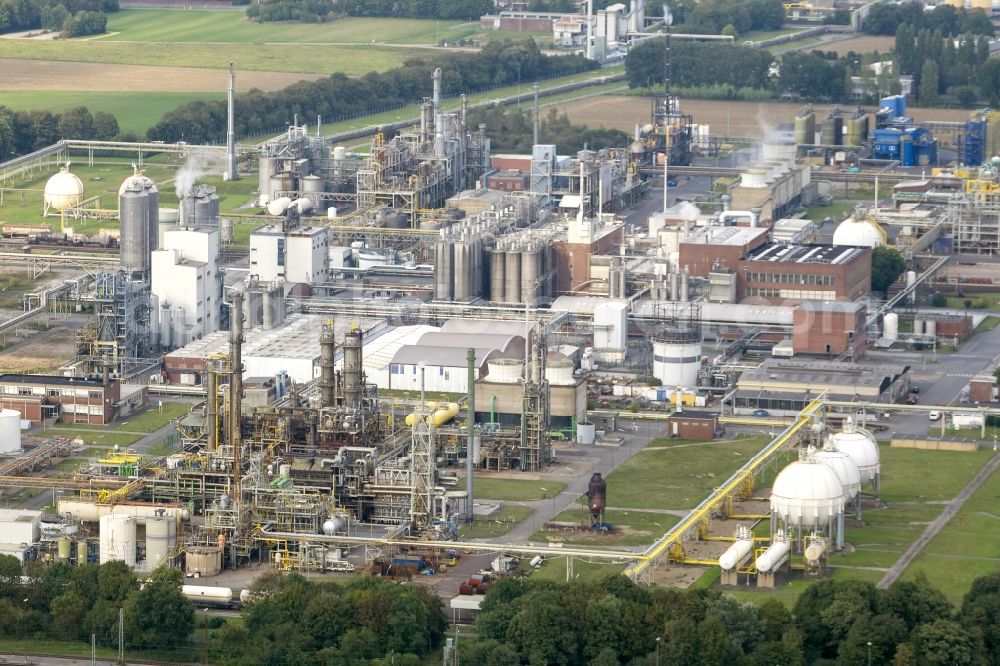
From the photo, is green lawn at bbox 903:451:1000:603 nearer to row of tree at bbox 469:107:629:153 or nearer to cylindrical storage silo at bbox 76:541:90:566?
cylindrical storage silo at bbox 76:541:90:566

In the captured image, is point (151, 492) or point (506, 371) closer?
point (151, 492)

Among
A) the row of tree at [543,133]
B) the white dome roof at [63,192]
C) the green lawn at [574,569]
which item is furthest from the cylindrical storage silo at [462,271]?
the row of tree at [543,133]

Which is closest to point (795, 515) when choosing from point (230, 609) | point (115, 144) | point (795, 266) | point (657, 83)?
point (230, 609)

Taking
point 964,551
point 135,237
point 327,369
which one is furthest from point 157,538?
point 135,237

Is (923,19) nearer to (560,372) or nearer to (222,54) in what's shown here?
(222,54)

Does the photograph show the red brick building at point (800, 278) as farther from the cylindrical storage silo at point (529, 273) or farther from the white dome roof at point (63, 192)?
the white dome roof at point (63, 192)

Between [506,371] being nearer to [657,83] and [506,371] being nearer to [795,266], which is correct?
[795,266]

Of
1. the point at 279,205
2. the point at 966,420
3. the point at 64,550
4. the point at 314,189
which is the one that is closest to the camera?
the point at 64,550
